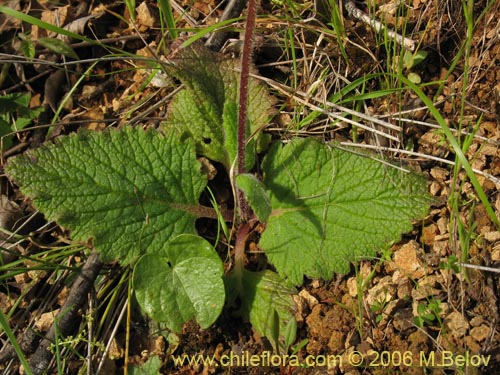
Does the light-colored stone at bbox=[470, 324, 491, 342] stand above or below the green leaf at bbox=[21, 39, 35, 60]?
below

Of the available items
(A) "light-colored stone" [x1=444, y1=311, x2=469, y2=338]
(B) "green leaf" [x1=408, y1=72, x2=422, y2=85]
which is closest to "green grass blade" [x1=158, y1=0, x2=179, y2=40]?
(B) "green leaf" [x1=408, y1=72, x2=422, y2=85]

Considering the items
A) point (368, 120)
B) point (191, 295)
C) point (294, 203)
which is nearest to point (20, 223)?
point (191, 295)

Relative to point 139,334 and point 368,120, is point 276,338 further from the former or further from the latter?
point 368,120

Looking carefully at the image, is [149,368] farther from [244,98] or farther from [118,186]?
[244,98]

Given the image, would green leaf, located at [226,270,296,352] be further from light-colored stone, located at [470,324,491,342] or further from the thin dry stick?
the thin dry stick

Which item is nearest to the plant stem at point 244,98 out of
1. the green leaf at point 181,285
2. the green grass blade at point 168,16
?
the green leaf at point 181,285

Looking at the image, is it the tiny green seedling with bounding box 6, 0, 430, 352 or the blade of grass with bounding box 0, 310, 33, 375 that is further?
the tiny green seedling with bounding box 6, 0, 430, 352

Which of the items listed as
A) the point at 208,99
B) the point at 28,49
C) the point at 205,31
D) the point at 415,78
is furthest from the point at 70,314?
the point at 415,78
